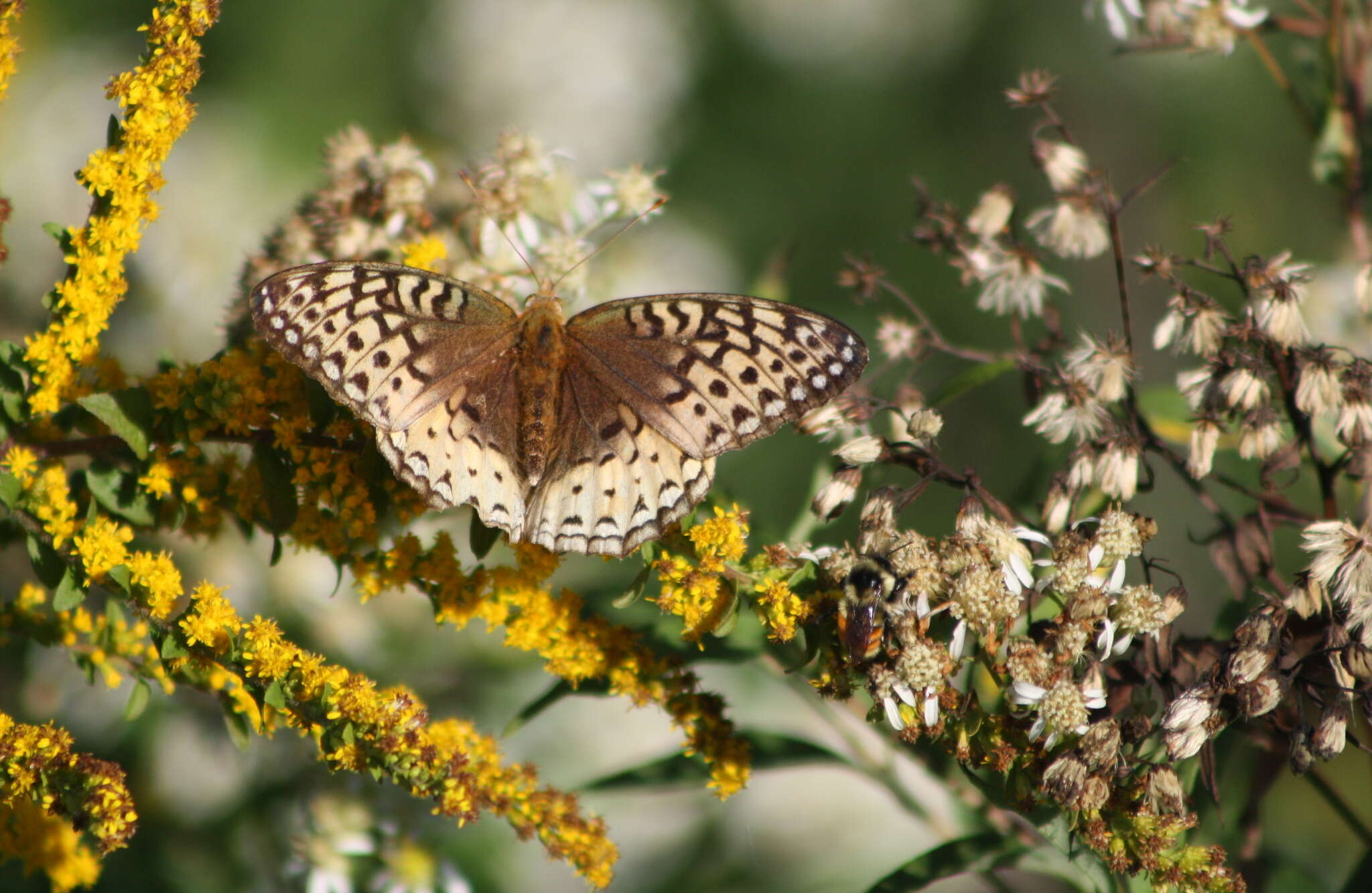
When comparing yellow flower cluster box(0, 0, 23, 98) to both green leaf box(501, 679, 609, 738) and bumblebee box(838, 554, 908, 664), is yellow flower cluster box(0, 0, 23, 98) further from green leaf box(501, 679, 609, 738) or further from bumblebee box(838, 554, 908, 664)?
bumblebee box(838, 554, 908, 664)

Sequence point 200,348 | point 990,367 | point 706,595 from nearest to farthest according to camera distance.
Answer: point 706,595, point 990,367, point 200,348

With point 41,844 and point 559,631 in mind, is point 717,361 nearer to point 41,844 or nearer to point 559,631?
point 559,631

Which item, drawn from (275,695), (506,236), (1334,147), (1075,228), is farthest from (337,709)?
(1334,147)

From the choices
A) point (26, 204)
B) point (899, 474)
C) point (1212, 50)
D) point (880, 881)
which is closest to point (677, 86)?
point (899, 474)

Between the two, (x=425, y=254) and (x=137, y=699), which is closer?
(x=137, y=699)

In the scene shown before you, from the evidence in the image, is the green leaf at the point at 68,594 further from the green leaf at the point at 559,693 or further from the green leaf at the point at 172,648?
the green leaf at the point at 559,693

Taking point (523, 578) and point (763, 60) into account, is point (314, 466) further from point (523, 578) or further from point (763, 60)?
point (763, 60)
